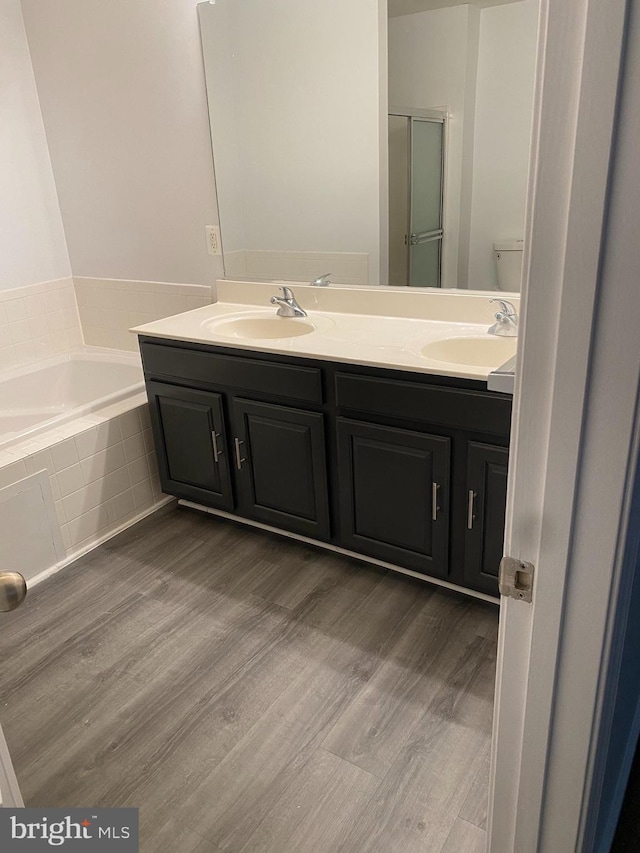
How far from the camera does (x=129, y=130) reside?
2.82 m

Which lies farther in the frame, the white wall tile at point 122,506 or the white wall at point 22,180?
the white wall at point 22,180

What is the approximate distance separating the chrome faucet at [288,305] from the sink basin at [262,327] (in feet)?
0.06

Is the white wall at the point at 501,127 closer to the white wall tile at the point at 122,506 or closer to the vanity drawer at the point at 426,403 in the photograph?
the vanity drawer at the point at 426,403

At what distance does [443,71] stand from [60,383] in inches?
88.0

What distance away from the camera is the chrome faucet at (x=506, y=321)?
6.74 feet

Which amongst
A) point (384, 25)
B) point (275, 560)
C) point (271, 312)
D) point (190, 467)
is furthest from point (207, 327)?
point (384, 25)

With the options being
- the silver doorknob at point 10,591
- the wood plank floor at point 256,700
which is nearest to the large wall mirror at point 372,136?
the wood plank floor at point 256,700

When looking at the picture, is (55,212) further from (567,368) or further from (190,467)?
(567,368)

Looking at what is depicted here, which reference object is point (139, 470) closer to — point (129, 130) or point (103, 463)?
point (103, 463)

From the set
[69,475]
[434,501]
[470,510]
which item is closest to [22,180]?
[69,475]

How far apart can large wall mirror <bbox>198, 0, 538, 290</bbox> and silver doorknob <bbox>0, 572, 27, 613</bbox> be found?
1.84 meters

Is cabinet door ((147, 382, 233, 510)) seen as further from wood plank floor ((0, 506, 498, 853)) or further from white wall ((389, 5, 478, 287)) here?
white wall ((389, 5, 478, 287))

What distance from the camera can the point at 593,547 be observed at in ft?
2.30

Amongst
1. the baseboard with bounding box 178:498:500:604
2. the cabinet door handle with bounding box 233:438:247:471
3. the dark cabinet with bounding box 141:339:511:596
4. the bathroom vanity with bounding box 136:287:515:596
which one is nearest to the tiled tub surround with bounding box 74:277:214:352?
the bathroom vanity with bounding box 136:287:515:596
